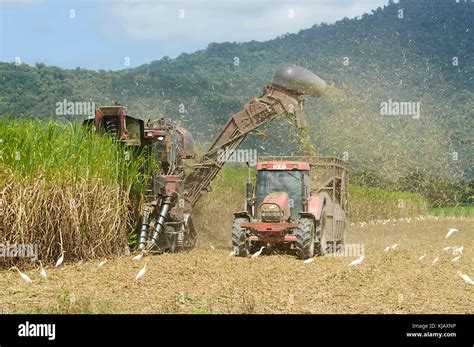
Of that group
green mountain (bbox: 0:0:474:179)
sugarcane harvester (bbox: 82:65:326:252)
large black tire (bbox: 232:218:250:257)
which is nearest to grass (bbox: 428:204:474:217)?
green mountain (bbox: 0:0:474:179)

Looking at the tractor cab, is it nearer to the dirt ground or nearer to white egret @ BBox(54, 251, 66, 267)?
the dirt ground

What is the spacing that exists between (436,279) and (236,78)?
69.1 metres

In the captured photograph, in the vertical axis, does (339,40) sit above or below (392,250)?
above

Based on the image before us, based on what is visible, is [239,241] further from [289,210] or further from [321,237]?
[321,237]

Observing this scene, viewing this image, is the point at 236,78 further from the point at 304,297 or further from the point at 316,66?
the point at 304,297

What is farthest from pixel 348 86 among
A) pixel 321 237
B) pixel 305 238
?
pixel 305 238

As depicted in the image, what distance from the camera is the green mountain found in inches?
1934

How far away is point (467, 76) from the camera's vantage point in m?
80.8

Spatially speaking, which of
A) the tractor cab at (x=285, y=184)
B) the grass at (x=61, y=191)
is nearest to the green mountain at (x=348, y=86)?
the tractor cab at (x=285, y=184)

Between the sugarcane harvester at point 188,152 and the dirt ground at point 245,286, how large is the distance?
101 centimetres

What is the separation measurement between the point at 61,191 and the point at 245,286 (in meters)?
3.60

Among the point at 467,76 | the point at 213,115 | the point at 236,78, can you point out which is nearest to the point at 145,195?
the point at 213,115

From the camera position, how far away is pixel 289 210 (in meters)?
14.4

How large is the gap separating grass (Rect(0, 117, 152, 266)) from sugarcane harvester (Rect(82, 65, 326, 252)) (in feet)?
3.87
